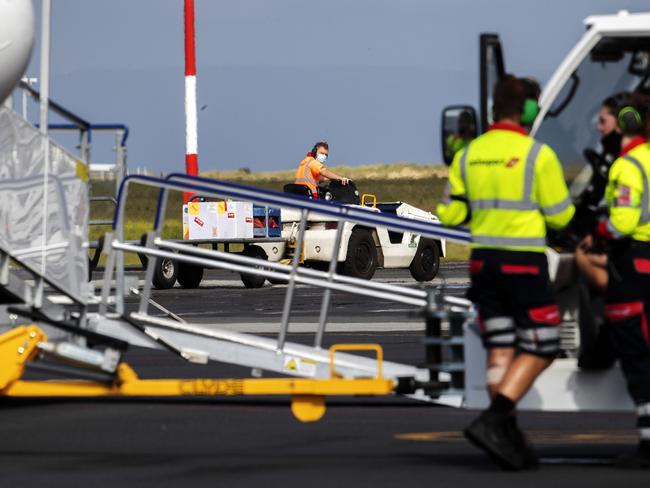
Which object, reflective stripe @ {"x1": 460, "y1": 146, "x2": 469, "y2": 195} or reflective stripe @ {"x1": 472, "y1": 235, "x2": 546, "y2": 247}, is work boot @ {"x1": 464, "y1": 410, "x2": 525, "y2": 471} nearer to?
reflective stripe @ {"x1": 472, "y1": 235, "x2": 546, "y2": 247}

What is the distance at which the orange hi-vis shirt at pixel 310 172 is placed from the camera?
25.0 metres

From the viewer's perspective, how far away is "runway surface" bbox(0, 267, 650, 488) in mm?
8336

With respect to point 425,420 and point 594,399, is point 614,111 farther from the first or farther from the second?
point 425,420

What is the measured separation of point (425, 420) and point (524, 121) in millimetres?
3079

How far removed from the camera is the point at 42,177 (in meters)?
9.74

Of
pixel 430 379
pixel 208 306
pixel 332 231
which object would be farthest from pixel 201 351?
pixel 332 231

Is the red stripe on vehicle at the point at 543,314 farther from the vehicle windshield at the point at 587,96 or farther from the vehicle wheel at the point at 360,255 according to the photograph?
the vehicle wheel at the point at 360,255

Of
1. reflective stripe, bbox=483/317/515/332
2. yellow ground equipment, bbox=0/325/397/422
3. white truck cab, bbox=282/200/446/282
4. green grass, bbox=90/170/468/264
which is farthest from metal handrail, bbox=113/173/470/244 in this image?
white truck cab, bbox=282/200/446/282

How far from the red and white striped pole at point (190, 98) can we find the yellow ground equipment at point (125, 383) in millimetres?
21884

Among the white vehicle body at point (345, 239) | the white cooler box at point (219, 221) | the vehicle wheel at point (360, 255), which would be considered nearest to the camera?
the white cooler box at point (219, 221)

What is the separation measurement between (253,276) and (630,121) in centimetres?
2019

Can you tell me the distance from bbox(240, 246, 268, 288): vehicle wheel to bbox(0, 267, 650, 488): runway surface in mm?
12884

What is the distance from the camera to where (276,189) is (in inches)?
4136

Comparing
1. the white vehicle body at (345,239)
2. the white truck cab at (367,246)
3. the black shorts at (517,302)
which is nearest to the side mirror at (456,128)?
the black shorts at (517,302)
